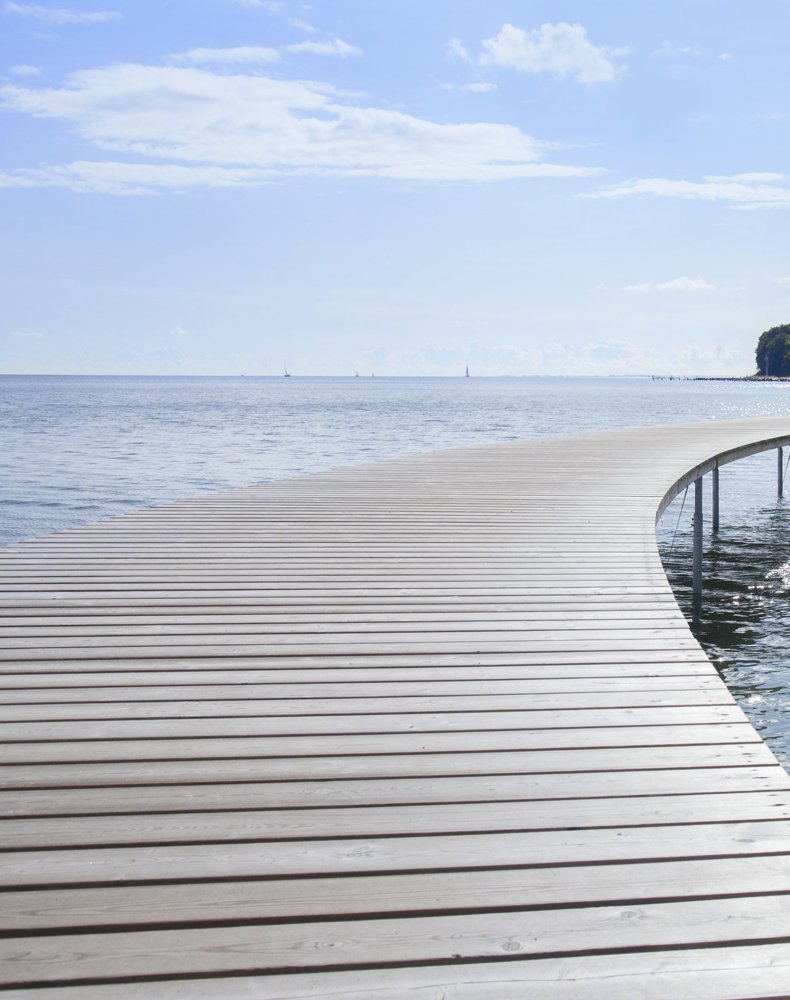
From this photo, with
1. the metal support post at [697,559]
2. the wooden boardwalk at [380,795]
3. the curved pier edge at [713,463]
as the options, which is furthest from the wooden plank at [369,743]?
the metal support post at [697,559]

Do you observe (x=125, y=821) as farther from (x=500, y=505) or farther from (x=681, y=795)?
(x=500, y=505)

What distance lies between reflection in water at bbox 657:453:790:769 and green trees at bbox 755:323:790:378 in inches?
4530

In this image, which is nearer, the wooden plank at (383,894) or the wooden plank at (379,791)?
the wooden plank at (383,894)

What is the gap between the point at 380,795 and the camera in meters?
2.34

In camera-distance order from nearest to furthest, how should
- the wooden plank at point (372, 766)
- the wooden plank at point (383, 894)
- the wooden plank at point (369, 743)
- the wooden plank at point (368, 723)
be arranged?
the wooden plank at point (383, 894) → the wooden plank at point (372, 766) → the wooden plank at point (369, 743) → the wooden plank at point (368, 723)

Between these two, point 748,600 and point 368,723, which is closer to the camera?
point 368,723

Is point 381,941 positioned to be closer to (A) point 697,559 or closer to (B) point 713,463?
(A) point 697,559

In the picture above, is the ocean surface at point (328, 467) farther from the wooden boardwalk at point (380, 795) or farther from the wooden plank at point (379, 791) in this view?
the wooden plank at point (379, 791)

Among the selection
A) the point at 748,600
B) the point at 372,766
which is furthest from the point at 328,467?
the point at 372,766

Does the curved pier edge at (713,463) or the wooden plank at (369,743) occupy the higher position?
the curved pier edge at (713,463)

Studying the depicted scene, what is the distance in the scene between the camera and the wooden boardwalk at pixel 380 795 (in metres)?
1.71

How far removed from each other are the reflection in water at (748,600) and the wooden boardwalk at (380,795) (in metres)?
3.10

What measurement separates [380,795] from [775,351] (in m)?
136

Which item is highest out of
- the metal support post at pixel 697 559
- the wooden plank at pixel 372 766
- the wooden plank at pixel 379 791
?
the wooden plank at pixel 372 766
